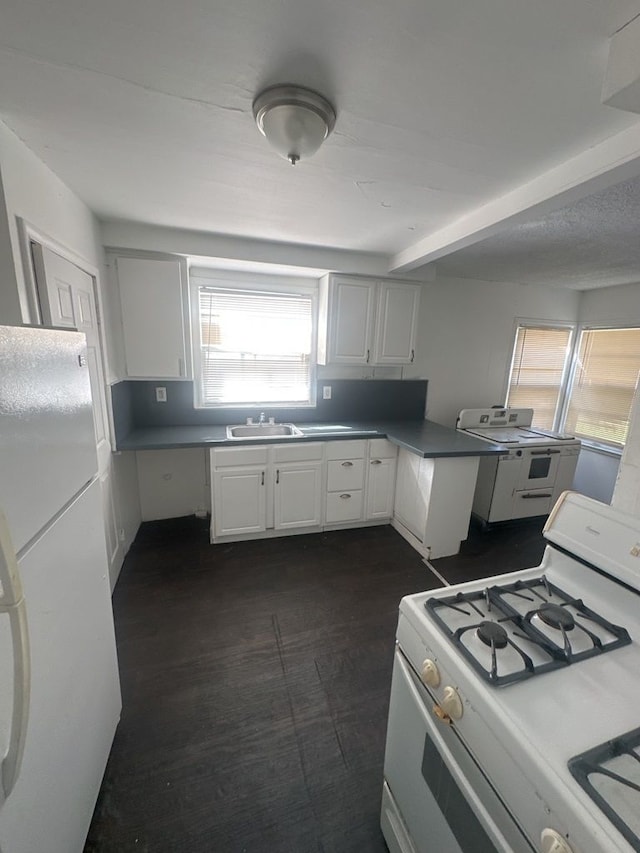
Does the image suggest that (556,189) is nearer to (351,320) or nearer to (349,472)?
(351,320)

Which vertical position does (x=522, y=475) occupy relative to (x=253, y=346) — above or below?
below

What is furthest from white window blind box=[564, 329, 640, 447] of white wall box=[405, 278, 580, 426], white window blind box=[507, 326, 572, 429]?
white wall box=[405, 278, 580, 426]

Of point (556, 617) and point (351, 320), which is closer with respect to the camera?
point (556, 617)

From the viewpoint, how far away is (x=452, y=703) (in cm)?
79

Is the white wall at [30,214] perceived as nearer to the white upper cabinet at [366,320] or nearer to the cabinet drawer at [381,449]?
the white upper cabinet at [366,320]

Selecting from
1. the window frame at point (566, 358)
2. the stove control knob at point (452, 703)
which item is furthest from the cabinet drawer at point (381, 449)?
the stove control knob at point (452, 703)

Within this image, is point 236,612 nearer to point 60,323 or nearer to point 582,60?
point 60,323

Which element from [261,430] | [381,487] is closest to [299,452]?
[261,430]

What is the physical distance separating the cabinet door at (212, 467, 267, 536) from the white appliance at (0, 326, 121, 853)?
1419 mm

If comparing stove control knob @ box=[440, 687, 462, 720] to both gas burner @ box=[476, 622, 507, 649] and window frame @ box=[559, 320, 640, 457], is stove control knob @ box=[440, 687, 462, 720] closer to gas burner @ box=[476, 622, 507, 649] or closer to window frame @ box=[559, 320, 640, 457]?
gas burner @ box=[476, 622, 507, 649]

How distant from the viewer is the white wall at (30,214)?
4.19ft

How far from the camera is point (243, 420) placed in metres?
3.22

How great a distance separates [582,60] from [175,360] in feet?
8.40

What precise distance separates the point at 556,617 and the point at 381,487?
85.4 inches
